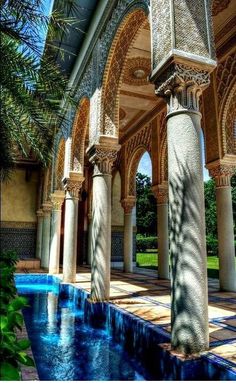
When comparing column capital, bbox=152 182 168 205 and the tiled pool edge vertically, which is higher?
column capital, bbox=152 182 168 205

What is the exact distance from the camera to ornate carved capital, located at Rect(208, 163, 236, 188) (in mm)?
7547

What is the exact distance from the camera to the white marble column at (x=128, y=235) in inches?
490

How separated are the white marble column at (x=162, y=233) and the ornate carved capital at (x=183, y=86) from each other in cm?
705

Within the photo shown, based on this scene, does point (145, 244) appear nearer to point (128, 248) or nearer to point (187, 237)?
point (128, 248)

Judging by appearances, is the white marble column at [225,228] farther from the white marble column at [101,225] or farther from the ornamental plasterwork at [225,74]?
the white marble column at [101,225]

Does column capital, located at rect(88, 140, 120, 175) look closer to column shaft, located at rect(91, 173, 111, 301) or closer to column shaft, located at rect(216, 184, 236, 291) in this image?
column shaft, located at rect(91, 173, 111, 301)

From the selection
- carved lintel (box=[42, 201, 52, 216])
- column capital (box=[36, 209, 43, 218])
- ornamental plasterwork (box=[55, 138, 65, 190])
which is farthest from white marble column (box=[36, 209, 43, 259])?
ornamental plasterwork (box=[55, 138, 65, 190])

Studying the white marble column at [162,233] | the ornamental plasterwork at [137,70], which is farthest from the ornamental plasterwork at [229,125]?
the white marble column at [162,233]

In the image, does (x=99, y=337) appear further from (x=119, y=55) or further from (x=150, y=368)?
(x=119, y=55)


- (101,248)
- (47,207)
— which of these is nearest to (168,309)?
(101,248)

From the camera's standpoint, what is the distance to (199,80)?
3.60 metres

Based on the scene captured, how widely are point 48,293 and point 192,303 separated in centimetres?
823

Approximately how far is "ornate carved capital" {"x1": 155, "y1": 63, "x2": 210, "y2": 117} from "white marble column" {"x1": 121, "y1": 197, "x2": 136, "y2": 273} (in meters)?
9.34

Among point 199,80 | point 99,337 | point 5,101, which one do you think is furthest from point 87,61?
point 99,337
